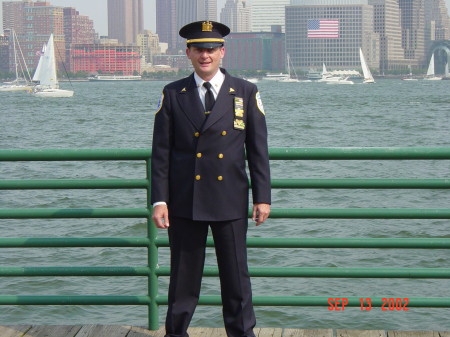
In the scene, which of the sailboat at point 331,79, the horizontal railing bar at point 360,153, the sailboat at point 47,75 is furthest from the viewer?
the sailboat at point 331,79

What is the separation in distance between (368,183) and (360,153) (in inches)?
6.3

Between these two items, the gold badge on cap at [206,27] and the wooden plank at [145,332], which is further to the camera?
the wooden plank at [145,332]

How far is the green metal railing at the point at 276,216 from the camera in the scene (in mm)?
4844

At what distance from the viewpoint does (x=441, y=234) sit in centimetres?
1478

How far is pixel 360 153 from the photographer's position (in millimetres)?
4852

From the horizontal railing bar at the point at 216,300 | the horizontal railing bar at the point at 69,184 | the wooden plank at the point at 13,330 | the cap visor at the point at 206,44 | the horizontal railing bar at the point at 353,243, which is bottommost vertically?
the wooden plank at the point at 13,330

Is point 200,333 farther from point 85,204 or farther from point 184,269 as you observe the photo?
point 85,204

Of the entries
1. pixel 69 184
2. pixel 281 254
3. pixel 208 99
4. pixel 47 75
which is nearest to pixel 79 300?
pixel 69 184

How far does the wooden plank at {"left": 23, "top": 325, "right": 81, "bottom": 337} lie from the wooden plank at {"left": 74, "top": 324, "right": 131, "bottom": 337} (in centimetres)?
4

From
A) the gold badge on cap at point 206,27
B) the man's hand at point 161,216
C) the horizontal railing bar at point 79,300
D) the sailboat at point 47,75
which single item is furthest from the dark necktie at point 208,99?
the sailboat at point 47,75

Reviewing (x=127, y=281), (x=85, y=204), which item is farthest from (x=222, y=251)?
(x=85, y=204)

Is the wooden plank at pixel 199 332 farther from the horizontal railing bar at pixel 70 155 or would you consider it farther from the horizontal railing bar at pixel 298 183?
the horizontal railing bar at pixel 70 155

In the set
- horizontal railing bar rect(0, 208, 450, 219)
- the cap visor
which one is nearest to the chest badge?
the cap visor

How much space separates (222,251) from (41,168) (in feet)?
71.2
